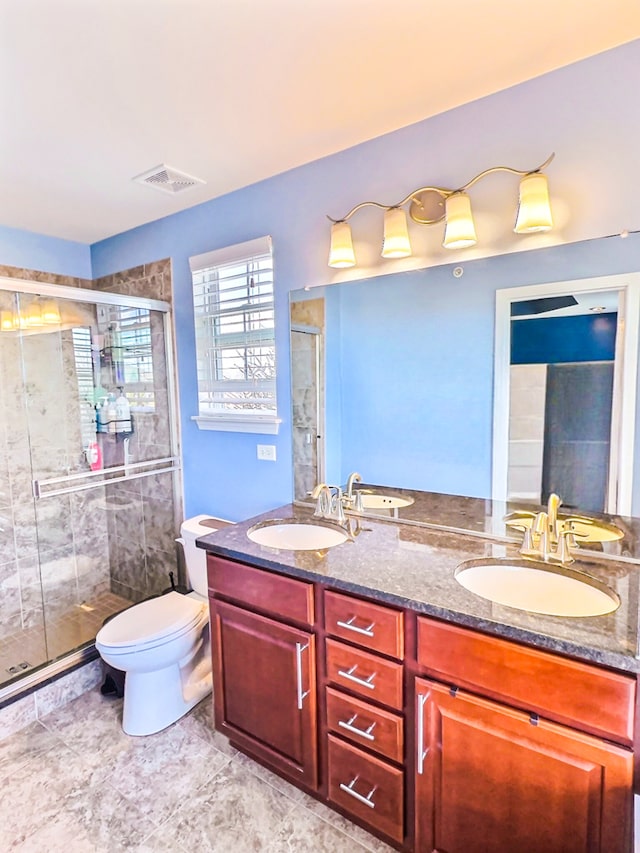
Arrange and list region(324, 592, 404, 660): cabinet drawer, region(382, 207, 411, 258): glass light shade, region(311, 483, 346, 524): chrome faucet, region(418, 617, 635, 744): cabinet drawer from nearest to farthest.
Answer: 1. region(418, 617, 635, 744): cabinet drawer
2. region(324, 592, 404, 660): cabinet drawer
3. region(382, 207, 411, 258): glass light shade
4. region(311, 483, 346, 524): chrome faucet

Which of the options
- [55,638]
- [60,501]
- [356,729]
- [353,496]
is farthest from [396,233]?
[55,638]

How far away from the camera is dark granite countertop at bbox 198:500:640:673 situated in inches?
41.4

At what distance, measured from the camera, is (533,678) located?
1091 mm

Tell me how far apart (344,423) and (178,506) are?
1.27 m

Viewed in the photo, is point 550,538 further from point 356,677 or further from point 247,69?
point 247,69

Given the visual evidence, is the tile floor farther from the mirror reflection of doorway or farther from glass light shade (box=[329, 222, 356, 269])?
glass light shade (box=[329, 222, 356, 269])

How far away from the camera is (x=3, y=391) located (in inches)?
104

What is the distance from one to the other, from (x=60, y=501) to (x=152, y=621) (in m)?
1.23

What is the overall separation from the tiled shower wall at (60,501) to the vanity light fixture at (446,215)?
48.3 inches

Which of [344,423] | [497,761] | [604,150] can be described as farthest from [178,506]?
[604,150]

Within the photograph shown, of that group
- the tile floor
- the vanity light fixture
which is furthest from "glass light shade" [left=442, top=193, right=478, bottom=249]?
the tile floor

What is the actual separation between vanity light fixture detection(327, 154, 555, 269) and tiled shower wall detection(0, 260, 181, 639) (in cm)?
123

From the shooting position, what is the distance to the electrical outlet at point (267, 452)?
7.43 feet

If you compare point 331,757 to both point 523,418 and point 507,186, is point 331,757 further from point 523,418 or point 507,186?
point 507,186
